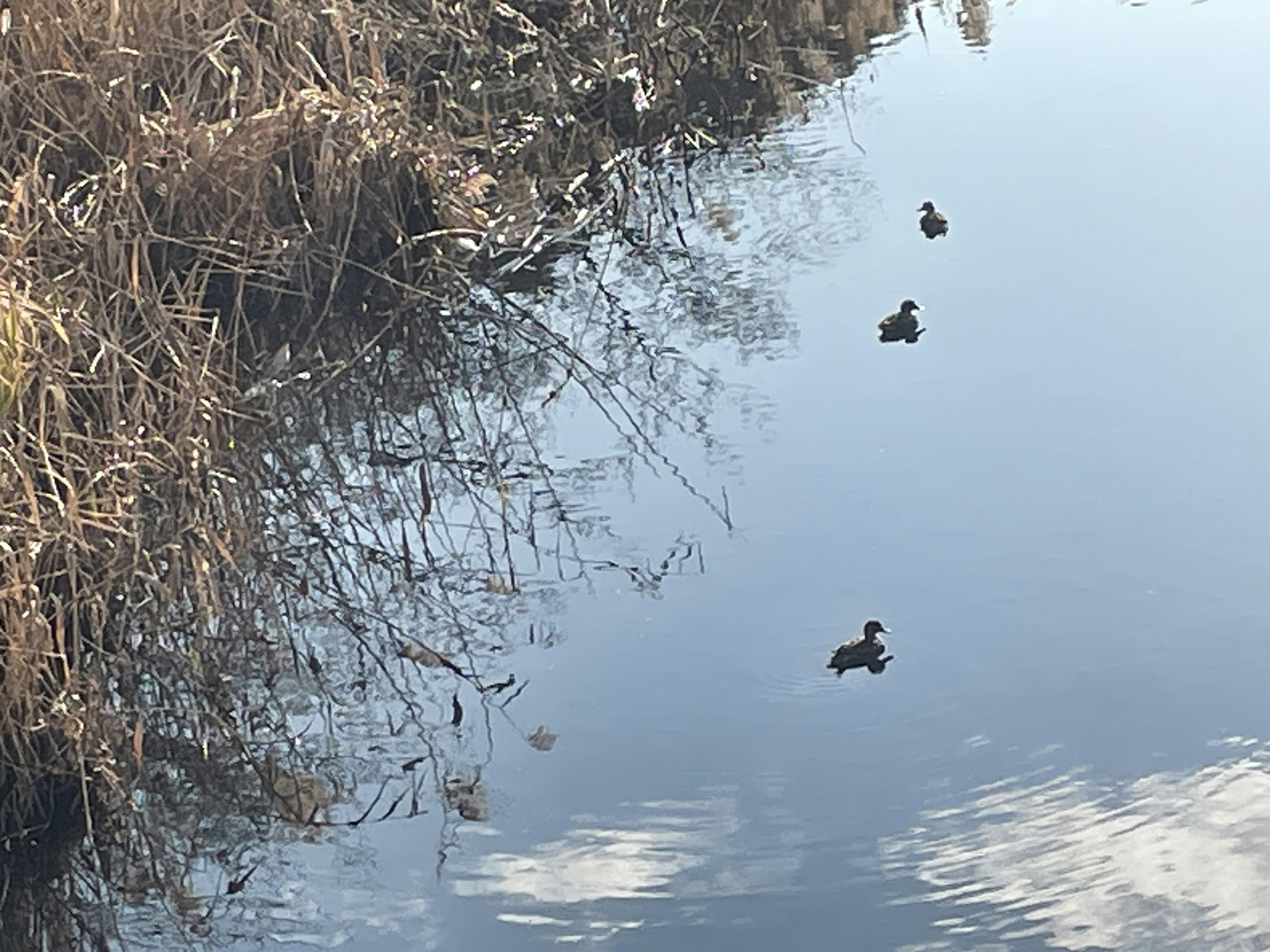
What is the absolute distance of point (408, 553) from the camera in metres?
5.04

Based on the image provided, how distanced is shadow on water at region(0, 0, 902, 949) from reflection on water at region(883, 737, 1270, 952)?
1.80 ft

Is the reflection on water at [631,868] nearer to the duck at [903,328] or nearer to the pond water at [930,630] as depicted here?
the pond water at [930,630]

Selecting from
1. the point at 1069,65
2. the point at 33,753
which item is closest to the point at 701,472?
the point at 33,753

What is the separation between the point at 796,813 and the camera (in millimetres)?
3971

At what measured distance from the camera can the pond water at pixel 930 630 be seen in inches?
148

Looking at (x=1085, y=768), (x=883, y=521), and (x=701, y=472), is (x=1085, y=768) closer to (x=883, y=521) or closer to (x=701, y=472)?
(x=883, y=521)

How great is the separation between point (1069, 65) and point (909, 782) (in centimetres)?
510

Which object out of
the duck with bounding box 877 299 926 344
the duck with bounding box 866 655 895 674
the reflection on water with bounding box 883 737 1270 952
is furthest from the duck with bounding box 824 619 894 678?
the duck with bounding box 877 299 926 344

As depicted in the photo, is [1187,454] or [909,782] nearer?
[909,782]

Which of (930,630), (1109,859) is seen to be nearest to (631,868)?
(1109,859)

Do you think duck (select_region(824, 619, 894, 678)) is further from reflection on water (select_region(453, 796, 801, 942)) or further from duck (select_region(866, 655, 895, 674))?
reflection on water (select_region(453, 796, 801, 942))

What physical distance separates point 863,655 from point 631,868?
86 centimetres

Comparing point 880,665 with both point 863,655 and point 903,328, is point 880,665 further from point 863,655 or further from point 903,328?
point 903,328

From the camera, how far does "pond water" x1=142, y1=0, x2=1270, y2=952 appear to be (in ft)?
12.3
